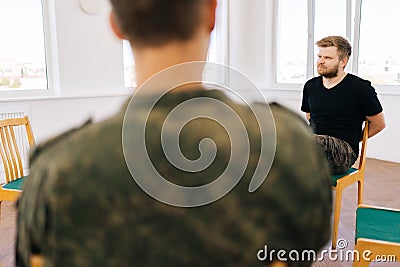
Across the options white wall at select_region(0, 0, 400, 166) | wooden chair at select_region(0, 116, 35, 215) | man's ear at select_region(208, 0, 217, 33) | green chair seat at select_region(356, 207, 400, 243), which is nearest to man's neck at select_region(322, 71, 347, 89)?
green chair seat at select_region(356, 207, 400, 243)

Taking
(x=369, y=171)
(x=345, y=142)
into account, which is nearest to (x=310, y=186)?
(x=345, y=142)

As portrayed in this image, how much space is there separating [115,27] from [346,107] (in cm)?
228

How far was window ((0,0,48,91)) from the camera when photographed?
4000mm

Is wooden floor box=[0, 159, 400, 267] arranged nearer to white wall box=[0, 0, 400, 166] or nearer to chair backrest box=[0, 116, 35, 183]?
chair backrest box=[0, 116, 35, 183]

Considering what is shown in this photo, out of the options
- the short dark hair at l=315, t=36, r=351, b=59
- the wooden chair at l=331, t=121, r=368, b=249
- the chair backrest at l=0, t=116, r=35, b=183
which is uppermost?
the short dark hair at l=315, t=36, r=351, b=59

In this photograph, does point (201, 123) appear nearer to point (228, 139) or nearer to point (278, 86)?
point (228, 139)

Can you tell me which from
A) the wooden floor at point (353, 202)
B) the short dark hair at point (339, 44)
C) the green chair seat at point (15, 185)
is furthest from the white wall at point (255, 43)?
the green chair seat at point (15, 185)

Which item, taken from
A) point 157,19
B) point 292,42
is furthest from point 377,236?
point 292,42

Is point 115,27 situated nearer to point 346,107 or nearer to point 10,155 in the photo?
point 346,107

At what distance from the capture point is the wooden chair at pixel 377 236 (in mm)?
1585

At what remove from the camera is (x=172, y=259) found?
18.5 inches

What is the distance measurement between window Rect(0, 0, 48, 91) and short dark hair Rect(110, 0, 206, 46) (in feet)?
13.3

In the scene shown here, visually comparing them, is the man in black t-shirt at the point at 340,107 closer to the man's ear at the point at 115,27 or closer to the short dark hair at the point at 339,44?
the short dark hair at the point at 339,44

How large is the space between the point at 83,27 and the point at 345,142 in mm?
3091
